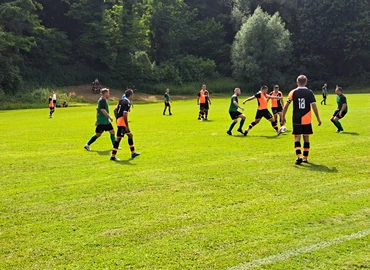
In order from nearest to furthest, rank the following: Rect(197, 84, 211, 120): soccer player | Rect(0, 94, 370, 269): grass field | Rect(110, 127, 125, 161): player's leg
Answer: Rect(0, 94, 370, 269): grass field → Rect(110, 127, 125, 161): player's leg → Rect(197, 84, 211, 120): soccer player

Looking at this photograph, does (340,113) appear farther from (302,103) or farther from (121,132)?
(121,132)

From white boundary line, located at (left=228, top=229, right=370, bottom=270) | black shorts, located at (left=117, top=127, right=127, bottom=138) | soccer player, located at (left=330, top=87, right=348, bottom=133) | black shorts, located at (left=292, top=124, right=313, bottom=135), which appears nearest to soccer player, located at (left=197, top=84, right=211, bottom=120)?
soccer player, located at (left=330, top=87, right=348, bottom=133)

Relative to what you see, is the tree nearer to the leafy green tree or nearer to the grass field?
the leafy green tree

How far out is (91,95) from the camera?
57781mm

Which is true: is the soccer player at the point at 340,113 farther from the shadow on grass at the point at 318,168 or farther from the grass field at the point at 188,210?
the shadow on grass at the point at 318,168

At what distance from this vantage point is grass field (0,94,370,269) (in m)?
4.95

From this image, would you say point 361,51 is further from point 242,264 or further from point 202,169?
point 242,264

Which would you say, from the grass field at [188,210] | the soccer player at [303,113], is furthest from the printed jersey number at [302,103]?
the grass field at [188,210]

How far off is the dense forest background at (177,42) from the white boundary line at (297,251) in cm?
5102

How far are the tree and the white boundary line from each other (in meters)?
63.5

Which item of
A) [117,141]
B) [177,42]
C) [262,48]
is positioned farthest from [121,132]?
[177,42]

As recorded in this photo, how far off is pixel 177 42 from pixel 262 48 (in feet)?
56.7

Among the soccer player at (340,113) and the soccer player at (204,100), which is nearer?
the soccer player at (340,113)

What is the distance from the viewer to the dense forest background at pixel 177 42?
60312mm
